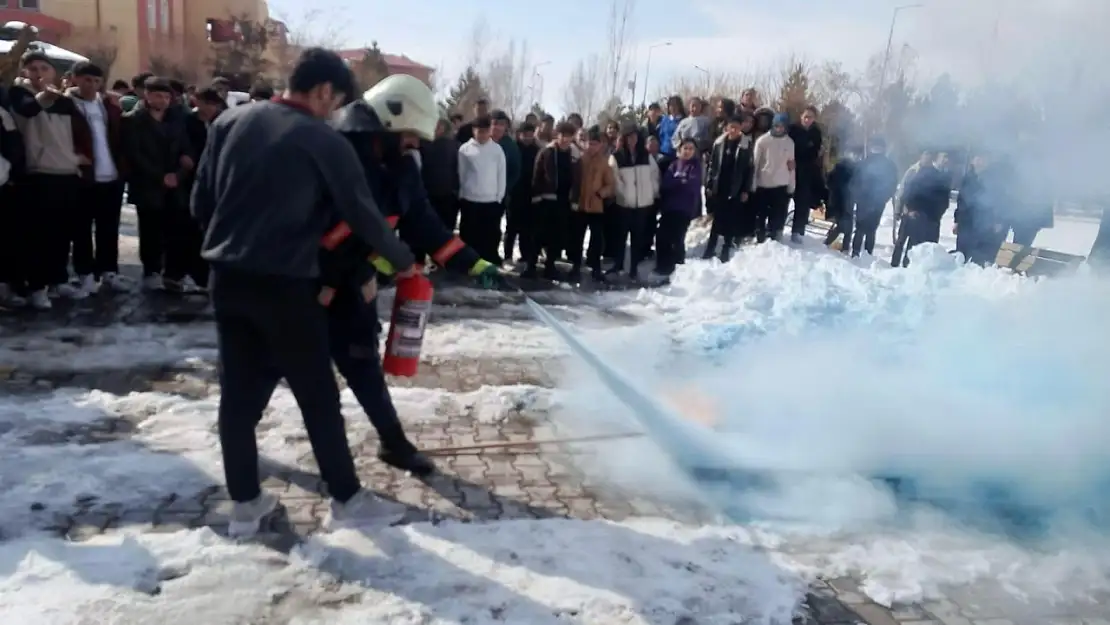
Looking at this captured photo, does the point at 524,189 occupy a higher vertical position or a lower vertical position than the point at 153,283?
higher

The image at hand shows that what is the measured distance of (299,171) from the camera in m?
3.48

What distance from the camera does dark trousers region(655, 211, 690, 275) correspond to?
11492mm

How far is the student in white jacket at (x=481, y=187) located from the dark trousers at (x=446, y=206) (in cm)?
23

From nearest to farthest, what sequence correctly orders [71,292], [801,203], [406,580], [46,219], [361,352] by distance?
[406,580] < [361,352] < [46,219] < [71,292] < [801,203]

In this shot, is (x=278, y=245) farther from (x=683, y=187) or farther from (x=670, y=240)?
(x=670, y=240)

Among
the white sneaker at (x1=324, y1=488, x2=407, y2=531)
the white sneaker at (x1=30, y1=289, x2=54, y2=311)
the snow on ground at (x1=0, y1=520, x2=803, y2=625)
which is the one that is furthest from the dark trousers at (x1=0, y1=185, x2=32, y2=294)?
the white sneaker at (x1=324, y1=488, x2=407, y2=531)

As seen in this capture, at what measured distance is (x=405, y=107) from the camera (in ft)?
14.2

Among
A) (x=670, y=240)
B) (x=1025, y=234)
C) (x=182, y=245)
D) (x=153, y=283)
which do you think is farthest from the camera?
(x=670, y=240)

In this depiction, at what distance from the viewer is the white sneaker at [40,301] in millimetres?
8031

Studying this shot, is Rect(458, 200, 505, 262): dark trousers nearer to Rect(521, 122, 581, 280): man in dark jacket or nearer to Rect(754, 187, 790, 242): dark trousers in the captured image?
Rect(521, 122, 581, 280): man in dark jacket

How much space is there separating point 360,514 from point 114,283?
6428mm

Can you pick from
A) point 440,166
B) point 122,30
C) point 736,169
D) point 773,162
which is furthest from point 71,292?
point 122,30

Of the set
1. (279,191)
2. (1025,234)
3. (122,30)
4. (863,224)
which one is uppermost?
(122,30)

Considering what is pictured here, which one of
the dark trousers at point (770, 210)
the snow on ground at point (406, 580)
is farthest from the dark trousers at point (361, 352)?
the dark trousers at point (770, 210)
